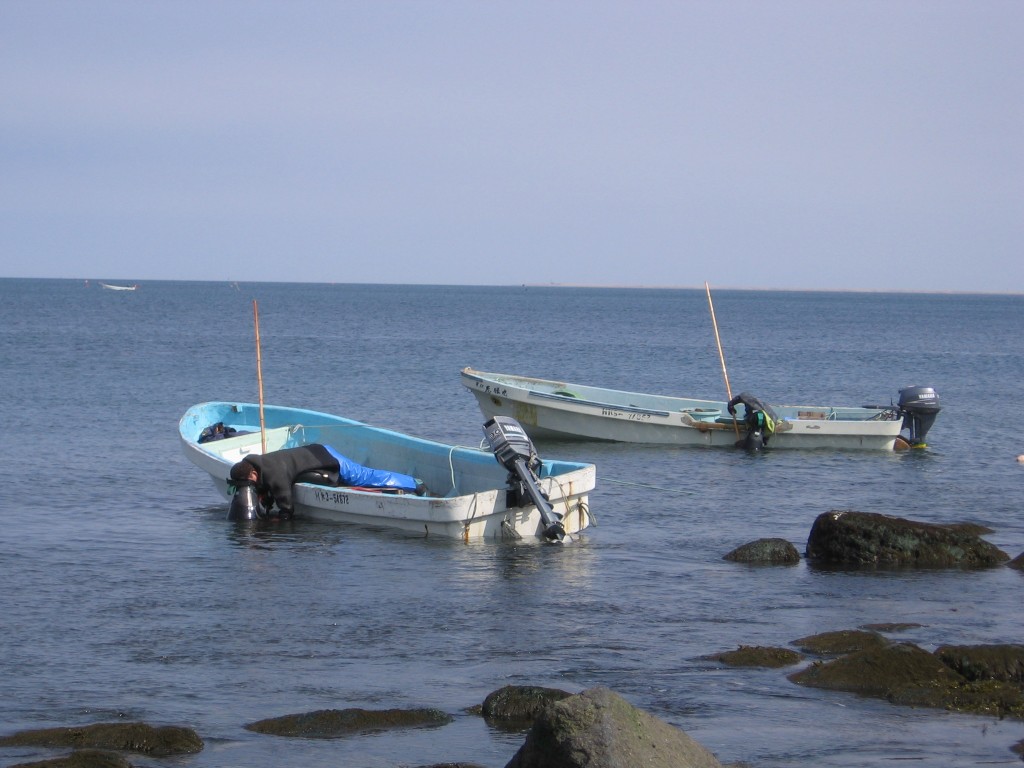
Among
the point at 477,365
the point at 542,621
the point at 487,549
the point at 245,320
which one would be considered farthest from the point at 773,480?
the point at 245,320

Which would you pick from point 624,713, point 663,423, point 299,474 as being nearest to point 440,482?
point 299,474

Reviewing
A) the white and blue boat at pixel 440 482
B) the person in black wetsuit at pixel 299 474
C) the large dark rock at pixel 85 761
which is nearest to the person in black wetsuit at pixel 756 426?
the white and blue boat at pixel 440 482

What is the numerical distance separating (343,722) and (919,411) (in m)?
20.3

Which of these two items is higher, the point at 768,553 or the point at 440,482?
the point at 440,482

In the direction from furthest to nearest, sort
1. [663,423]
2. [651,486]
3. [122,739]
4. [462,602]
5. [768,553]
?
[663,423] < [651,486] < [768,553] < [462,602] < [122,739]

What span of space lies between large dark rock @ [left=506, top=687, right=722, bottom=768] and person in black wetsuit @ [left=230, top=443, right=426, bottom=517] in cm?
1048

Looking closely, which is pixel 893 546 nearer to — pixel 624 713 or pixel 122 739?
pixel 624 713

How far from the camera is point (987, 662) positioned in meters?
9.60

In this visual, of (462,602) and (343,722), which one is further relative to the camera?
(462,602)

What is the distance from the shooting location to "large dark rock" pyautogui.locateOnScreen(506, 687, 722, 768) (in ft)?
21.5

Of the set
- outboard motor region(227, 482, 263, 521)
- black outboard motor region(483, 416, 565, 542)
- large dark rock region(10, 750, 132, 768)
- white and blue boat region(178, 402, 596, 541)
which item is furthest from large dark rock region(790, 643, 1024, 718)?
outboard motor region(227, 482, 263, 521)

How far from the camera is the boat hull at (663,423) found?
25.7 m

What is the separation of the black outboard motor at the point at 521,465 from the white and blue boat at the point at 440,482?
1 cm

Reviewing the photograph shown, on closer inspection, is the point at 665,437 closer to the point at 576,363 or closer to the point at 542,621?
the point at 542,621
